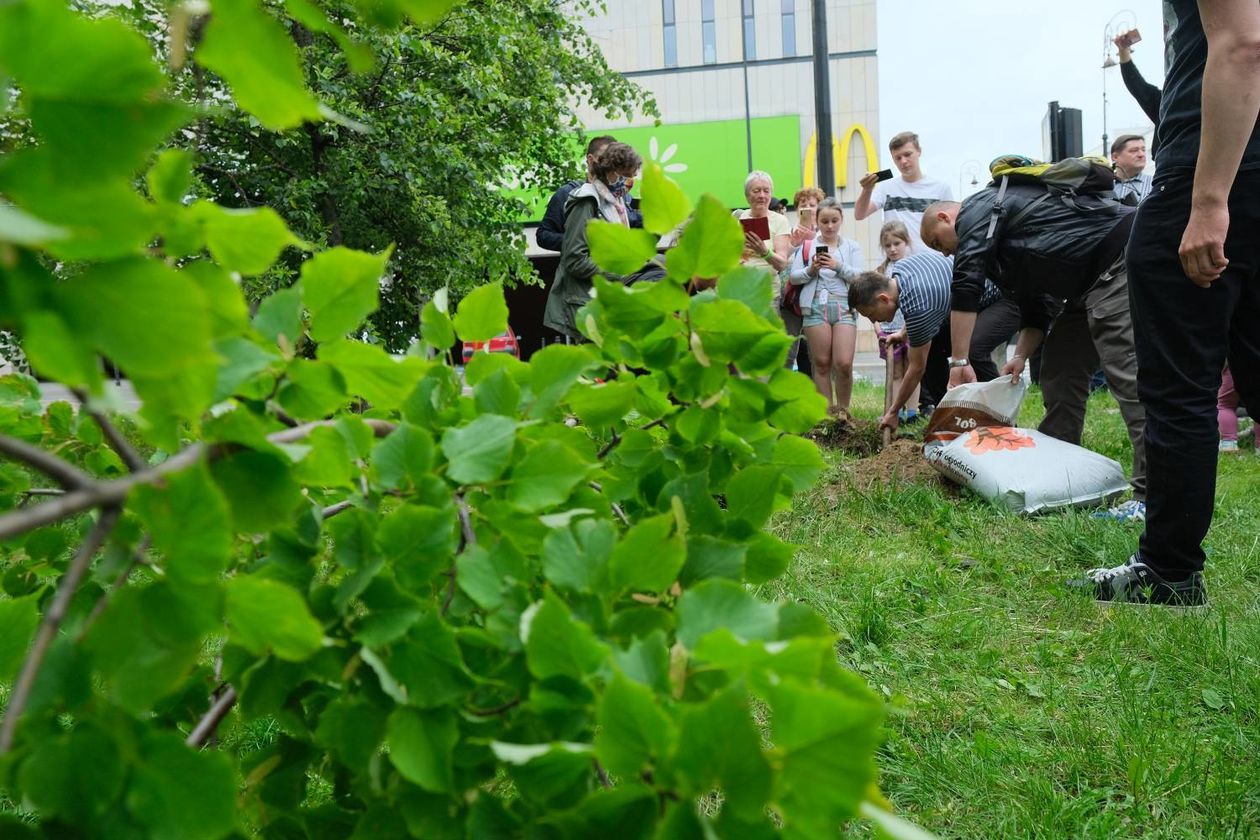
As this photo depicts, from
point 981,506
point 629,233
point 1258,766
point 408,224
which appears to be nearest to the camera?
point 629,233

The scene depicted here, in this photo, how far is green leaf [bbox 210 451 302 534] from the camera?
41 cm

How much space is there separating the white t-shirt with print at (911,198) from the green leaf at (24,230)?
584cm

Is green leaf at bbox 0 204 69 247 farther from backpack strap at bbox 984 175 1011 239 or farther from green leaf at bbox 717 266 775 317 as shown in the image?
backpack strap at bbox 984 175 1011 239

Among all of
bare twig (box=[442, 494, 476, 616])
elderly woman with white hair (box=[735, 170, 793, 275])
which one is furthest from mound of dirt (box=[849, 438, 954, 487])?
bare twig (box=[442, 494, 476, 616])

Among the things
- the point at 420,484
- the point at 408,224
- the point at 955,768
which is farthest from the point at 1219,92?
the point at 408,224

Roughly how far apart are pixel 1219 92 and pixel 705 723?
207cm

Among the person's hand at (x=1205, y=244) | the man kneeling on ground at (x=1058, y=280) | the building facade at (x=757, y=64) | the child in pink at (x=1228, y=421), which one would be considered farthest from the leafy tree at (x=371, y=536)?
the building facade at (x=757, y=64)

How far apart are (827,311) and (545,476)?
5.29 meters

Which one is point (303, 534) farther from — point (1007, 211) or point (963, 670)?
point (1007, 211)

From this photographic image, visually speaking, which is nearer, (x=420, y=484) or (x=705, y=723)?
(x=705, y=723)

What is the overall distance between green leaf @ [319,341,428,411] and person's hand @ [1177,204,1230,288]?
6.49ft

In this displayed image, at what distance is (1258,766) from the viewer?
1553 mm

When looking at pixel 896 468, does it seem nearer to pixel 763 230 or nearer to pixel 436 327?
pixel 763 230

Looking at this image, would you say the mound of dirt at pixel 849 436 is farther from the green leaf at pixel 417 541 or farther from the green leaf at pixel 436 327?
the green leaf at pixel 417 541
